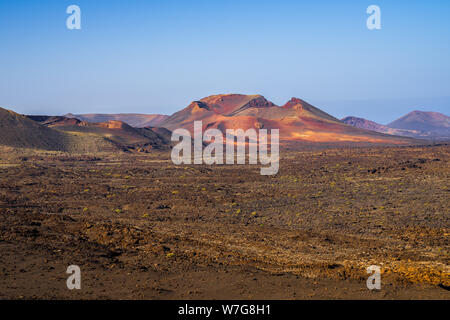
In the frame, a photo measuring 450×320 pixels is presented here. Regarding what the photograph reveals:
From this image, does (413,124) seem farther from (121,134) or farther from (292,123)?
(121,134)

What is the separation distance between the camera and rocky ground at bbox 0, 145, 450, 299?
9.20 m

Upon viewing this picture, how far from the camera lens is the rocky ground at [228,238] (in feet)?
30.2

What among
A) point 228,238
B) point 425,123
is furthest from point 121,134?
point 425,123

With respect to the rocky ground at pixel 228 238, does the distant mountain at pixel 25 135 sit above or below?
above

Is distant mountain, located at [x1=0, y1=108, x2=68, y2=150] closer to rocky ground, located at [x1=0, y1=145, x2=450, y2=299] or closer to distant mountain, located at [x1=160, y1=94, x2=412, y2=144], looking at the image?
rocky ground, located at [x1=0, y1=145, x2=450, y2=299]

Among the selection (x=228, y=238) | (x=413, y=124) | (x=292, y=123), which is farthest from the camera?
(x=413, y=124)

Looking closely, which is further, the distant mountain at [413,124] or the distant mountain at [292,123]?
the distant mountain at [413,124]

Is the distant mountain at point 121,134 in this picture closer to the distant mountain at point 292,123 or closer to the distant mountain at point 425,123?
the distant mountain at point 292,123

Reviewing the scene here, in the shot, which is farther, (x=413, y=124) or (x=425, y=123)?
(x=413, y=124)

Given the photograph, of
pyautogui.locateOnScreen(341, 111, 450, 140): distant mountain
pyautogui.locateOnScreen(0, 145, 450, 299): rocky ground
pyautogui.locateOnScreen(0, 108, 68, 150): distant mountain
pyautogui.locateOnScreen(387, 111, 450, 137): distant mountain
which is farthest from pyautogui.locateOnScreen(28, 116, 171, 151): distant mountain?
pyautogui.locateOnScreen(387, 111, 450, 137): distant mountain

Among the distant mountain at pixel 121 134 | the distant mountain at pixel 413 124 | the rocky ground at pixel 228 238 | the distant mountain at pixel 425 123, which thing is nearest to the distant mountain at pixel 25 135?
the distant mountain at pixel 121 134

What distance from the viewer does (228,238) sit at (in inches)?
561

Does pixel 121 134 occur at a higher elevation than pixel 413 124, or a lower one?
lower
